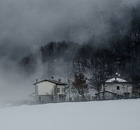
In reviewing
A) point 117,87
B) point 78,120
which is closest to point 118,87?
point 117,87

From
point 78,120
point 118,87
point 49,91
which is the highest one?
point 118,87

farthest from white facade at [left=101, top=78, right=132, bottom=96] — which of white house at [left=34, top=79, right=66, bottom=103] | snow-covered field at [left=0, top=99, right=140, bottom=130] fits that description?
snow-covered field at [left=0, top=99, right=140, bottom=130]

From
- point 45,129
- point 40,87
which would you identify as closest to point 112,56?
point 40,87

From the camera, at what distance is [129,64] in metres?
194

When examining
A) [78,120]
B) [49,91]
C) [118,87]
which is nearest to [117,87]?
[118,87]

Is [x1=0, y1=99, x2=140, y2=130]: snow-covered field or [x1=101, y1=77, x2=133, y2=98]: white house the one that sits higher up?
[x1=101, y1=77, x2=133, y2=98]: white house

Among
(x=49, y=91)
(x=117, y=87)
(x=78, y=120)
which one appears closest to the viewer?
(x=78, y=120)

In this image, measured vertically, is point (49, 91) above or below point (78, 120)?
above

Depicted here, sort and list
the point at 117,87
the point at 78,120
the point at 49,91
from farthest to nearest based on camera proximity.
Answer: the point at 117,87, the point at 49,91, the point at 78,120

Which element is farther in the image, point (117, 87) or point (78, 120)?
point (117, 87)

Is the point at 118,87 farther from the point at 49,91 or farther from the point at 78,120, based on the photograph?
the point at 78,120

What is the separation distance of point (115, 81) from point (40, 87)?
1032 inches

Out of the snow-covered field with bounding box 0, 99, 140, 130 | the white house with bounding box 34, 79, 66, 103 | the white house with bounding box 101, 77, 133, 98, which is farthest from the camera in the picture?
the white house with bounding box 101, 77, 133, 98

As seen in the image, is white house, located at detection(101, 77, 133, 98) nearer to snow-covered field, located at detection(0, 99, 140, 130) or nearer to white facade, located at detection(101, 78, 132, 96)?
white facade, located at detection(101, 78, 132, 96)
